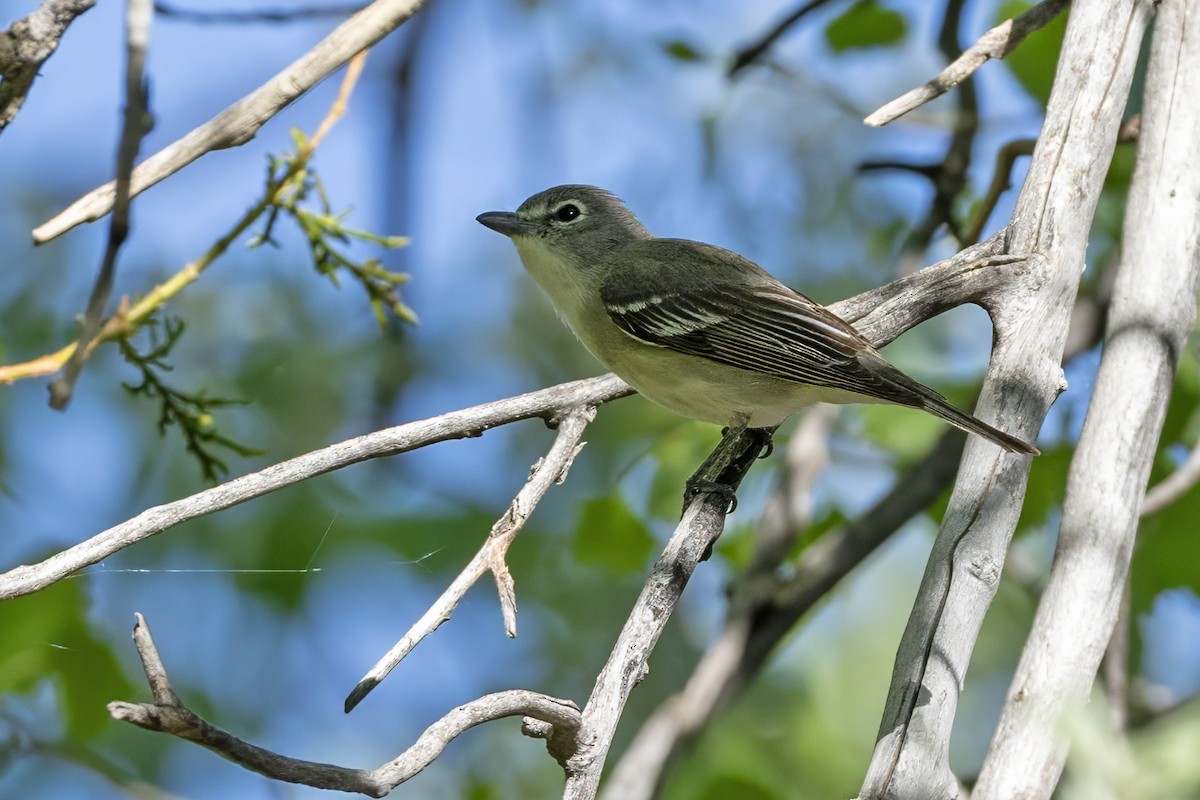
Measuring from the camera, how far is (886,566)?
6.96 metres

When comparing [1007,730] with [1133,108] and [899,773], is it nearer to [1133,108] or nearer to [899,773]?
[899,773]

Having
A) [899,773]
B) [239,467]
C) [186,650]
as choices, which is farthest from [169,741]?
[899,773]

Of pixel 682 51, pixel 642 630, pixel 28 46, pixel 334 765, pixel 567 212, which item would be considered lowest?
pixel 334 765

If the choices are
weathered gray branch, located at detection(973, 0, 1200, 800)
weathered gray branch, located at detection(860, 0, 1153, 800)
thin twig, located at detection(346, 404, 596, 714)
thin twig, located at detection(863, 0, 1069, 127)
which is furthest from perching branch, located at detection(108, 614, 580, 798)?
thin twig, located at detection(863, 0, 1069, 127)

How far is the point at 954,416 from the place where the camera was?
2.75 meters

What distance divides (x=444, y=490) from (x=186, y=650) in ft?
4.63

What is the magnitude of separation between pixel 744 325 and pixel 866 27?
2094 mm

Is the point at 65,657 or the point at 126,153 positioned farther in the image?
the point at 65,657

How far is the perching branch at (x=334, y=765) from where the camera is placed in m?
1.51

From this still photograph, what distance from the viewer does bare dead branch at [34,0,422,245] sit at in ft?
7.13

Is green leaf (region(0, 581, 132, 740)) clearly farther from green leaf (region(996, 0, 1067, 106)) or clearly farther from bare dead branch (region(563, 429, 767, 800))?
green leaf (region(996, 0, 1067, 106))

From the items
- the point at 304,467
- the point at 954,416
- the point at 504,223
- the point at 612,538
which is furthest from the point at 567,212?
the point at 304,467

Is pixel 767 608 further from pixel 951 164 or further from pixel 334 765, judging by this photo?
pixel 334 765

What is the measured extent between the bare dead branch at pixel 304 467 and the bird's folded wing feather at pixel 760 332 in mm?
561
